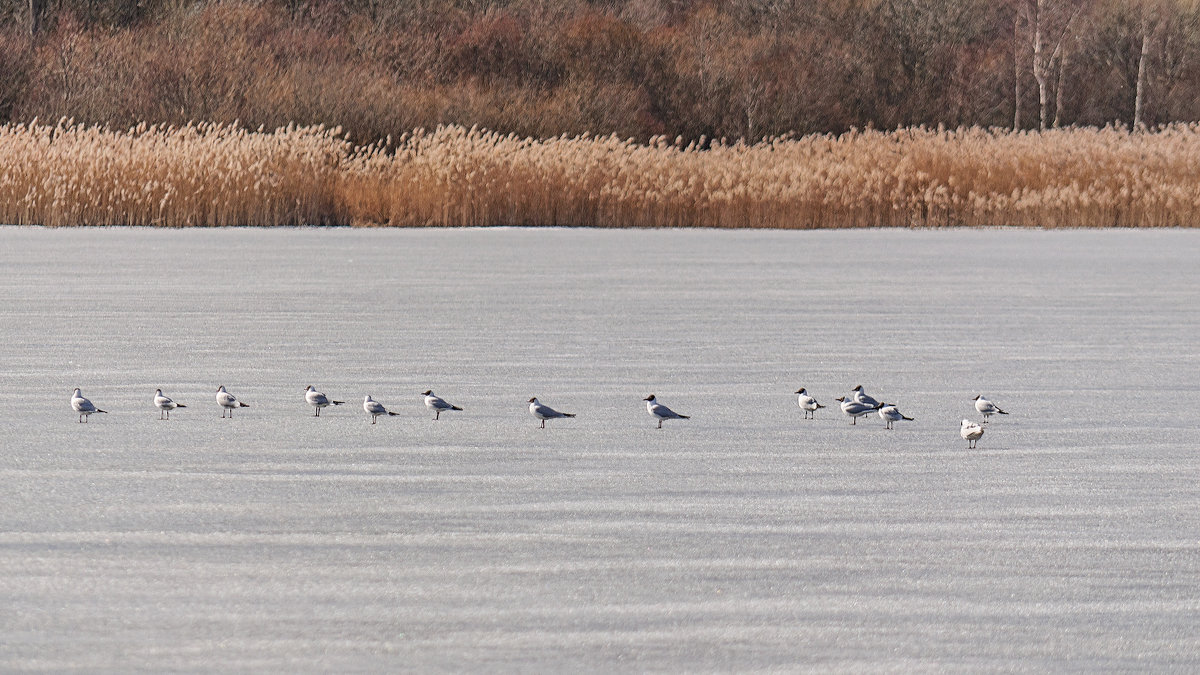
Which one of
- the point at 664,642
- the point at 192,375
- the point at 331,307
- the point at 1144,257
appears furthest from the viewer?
the point at 1144,257

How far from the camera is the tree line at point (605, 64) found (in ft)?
87.4

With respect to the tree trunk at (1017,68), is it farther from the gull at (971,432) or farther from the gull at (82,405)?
the gull at (82,405)

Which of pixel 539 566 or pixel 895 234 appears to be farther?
pixel 895 234

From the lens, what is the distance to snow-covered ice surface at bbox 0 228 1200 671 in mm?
3193

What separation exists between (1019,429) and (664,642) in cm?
286

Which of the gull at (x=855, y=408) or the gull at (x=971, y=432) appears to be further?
the gull at (x=855, y=408)

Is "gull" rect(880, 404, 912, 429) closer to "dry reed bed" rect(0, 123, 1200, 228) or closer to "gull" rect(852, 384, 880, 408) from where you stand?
"gull" rect(852, 384, 880, 408)

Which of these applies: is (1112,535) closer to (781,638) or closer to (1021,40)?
(781,638)

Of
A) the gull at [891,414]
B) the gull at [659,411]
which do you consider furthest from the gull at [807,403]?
the gull at [659,411]

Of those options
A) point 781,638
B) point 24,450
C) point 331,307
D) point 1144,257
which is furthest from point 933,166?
point 781,638

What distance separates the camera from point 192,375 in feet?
22.7

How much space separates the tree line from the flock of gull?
19.5 meters

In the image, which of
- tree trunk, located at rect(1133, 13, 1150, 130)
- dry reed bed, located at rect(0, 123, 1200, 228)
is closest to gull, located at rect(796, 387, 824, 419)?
dry reed bed, located at rect(0, 123, 1200, 228)

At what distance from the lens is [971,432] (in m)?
5.27
